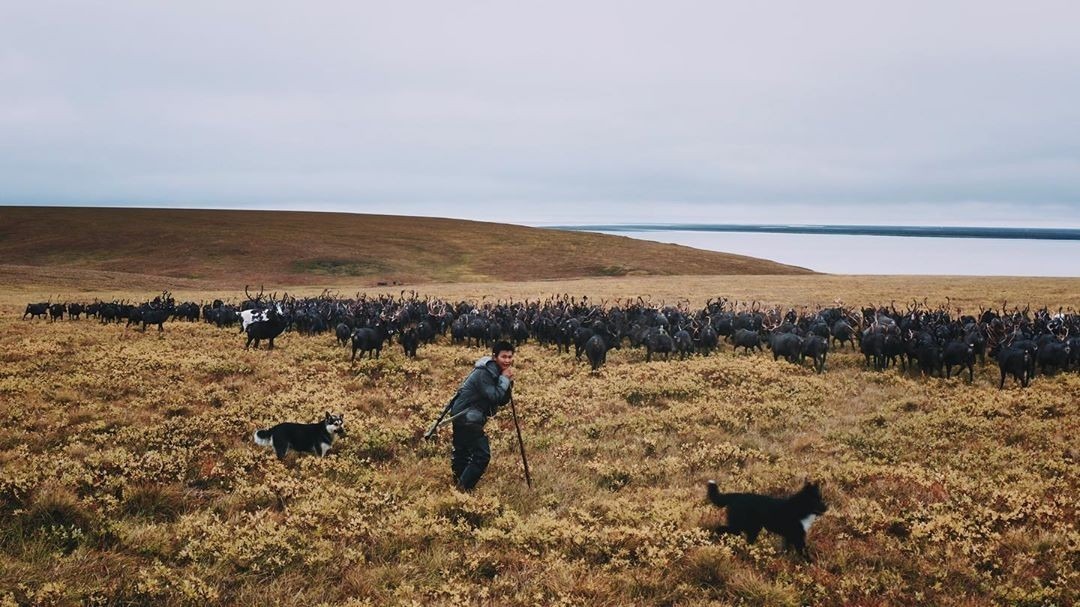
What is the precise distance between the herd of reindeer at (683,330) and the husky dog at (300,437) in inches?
330

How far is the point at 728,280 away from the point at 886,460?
54171mm

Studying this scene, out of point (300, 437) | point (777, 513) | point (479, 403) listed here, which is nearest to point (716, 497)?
point (777, 513)

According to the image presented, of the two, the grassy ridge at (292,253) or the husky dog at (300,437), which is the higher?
the grassy ridge at (292,253)

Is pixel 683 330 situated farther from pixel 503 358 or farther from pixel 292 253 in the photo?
pixel 292 253

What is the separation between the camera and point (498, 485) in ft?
33.7

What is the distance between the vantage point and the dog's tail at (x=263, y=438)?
1159 centimetres

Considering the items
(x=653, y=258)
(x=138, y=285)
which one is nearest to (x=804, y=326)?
(x=138, y=285)

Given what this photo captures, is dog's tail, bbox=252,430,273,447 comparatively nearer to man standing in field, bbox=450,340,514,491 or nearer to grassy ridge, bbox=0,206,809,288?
man standing in field, bbox=450,340,514,491

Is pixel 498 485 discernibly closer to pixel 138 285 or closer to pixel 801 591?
pixel 801 591

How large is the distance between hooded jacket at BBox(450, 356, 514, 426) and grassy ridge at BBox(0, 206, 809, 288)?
177ft

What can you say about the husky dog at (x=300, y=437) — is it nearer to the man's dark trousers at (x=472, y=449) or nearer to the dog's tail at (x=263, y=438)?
the dog's tail at (x=263, y=438)

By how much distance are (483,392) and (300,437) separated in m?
3.89

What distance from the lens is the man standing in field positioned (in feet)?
32.5

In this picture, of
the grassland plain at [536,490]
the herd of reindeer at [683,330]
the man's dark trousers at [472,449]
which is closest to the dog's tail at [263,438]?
the grassland plain at [536,490]
